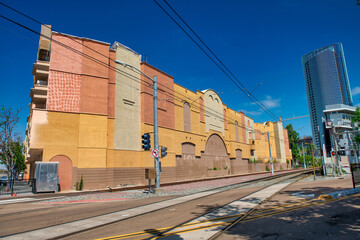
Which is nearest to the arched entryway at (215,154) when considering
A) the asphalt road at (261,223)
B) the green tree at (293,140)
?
the asphalt road at (261,223)

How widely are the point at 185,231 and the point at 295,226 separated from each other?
120 inches

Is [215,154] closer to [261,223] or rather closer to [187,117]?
[187,117]

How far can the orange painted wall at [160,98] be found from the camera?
28906 millimetres

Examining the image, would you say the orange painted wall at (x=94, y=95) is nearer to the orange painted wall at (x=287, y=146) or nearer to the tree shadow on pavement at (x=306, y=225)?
the tree shadow on pavement at (x=306, y=225)

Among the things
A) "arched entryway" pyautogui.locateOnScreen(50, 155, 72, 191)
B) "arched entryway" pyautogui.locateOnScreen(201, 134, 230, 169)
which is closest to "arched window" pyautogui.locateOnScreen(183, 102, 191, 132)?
"arched entryway" pyautogui.locateOnScreen(201, 134, 230, 169)

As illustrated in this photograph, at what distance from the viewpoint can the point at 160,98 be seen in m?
31.6

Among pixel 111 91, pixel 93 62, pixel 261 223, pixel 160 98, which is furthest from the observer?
pixel 160 98

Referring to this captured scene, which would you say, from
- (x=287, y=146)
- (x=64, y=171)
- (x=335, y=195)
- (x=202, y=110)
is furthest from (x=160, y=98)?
(x=287, y=146)

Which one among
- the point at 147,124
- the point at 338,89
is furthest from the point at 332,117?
the point at 338,89

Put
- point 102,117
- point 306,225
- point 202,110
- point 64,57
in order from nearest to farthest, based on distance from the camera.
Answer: point 306,225 → point 64,57 → point 102,117 → point 202,110

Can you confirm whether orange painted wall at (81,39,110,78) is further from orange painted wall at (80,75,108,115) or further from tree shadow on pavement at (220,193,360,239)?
tree shadow on pavement at (220,193,360,239)

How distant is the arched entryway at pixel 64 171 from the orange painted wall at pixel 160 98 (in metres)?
9.75

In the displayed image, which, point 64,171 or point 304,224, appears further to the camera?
point 64,171

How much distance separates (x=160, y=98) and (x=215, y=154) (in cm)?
1732
